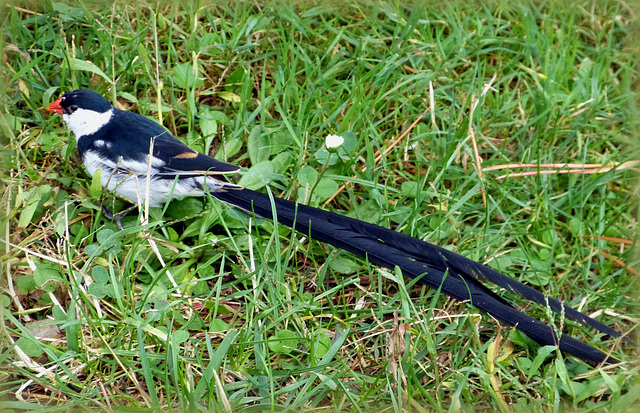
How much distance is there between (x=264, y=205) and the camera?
3057 millimetres

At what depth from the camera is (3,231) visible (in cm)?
302

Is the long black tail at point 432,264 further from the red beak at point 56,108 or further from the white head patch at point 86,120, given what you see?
the red beak at point 56,108

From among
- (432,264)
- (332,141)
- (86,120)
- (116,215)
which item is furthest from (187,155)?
(432,264)

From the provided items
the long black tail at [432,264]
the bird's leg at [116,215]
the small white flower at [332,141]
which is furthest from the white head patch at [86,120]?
the small white flower at [332,141]

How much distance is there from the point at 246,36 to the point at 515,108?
6.14 feet

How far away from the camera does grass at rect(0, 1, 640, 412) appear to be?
8.74 feet

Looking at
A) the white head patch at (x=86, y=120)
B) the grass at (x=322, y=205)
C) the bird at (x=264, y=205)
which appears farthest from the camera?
the white head patch at (x=86, y=120)

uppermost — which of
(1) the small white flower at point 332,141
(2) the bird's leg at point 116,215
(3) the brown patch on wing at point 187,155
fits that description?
(1) the small white flower at point 332,141

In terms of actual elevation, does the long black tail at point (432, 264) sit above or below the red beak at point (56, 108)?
below

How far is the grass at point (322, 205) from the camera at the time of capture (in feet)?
8.74

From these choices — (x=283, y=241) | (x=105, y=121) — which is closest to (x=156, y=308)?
(x=283, y=241)

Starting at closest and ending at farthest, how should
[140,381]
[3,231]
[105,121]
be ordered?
[140,381] < [3,231] < [105,121]

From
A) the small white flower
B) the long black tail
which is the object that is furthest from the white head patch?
the small white flower

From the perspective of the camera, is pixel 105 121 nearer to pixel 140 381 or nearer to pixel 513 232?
pixel 140 381
